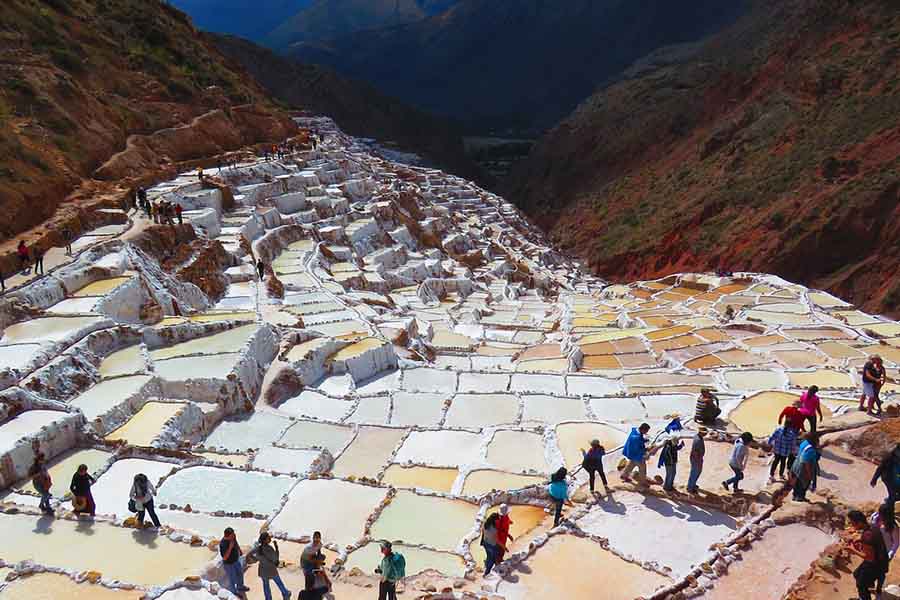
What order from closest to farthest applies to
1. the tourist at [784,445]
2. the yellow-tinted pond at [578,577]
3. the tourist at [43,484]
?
the yellow-tinted pond at [578,577] < the tourist at [43,484] < the tourist at [784,445]

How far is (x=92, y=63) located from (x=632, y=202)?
34.6m

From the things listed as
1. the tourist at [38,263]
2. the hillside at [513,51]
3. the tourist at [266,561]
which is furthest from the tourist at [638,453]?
the hillside at [513,51]

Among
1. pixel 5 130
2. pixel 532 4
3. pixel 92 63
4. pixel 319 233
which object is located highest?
pixel 532 4

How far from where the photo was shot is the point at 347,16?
161m

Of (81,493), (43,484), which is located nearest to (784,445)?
(81,493)

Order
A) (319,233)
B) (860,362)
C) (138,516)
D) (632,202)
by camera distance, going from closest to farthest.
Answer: (138,516) < (860,362) < (319,233) < (632,202)

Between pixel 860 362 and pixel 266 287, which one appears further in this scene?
pixel 266 287

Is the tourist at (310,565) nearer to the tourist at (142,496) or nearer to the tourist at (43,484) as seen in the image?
the tourist at (142,496)

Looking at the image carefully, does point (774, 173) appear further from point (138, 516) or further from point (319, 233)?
point (138, 516)

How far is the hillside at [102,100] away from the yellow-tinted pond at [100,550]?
38.7 ft

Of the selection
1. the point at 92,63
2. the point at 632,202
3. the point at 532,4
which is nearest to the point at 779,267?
the point at 632,202

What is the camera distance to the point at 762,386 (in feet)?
47.5

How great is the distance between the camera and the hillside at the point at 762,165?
31281 mm

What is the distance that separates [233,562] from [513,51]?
429 feet
